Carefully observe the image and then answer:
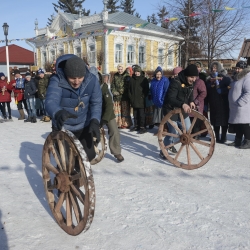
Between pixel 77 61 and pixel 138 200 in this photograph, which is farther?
pixel 138 200

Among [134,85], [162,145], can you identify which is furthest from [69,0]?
[162,145]

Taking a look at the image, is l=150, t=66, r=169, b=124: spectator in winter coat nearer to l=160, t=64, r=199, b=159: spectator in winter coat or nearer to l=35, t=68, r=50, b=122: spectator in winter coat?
l=160, t=64, r=199, b=159: spectator in winter coat

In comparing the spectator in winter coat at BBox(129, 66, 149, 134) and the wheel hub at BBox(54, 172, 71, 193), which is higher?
the spectator in winter coat at BBox(129, 66, 149, 134)

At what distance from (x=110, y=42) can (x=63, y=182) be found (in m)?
25.8

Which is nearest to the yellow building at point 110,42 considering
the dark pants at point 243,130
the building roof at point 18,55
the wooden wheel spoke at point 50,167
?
the building roof at point 18,55

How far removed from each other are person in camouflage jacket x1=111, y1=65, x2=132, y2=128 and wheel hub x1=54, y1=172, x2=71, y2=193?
18.3 feet

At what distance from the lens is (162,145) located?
5078mm

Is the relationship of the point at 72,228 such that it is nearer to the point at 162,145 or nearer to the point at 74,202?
the point at 74,202

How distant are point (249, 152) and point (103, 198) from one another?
3493 mm

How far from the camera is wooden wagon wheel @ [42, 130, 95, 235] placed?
2443 mm

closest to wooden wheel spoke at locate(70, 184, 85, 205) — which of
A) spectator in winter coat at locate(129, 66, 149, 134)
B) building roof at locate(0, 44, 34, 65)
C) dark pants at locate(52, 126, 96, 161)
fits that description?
dark pants at locate(52, 126, 96, 161)

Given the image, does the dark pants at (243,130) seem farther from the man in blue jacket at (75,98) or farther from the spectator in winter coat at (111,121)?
the man in blue jacket at (75,98)

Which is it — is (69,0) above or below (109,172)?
above

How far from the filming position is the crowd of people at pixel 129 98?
3088 millimetres
